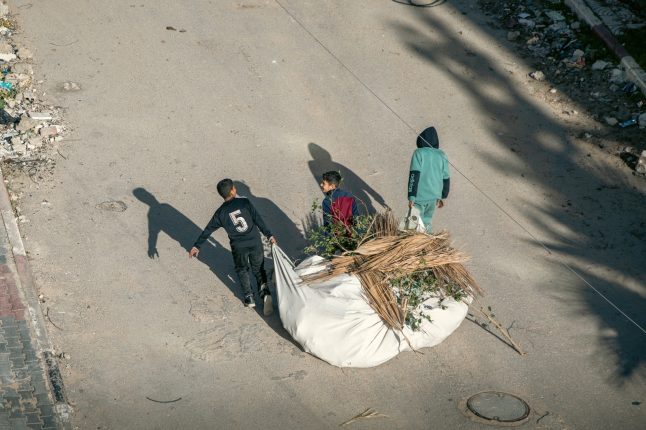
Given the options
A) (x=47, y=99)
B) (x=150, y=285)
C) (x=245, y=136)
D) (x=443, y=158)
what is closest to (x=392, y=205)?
(x=443, y=158)

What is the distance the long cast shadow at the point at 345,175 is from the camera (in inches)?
410

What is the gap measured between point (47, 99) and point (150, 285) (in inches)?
164

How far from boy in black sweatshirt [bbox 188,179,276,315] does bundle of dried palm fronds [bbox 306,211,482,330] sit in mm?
741

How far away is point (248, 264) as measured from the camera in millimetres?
8555

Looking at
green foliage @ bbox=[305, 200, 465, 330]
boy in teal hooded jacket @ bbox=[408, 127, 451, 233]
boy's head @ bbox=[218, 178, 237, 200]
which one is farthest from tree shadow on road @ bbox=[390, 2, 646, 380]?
boy's head @ bbox=[218, 178, 237, 200]

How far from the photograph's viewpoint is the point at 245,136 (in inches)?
443

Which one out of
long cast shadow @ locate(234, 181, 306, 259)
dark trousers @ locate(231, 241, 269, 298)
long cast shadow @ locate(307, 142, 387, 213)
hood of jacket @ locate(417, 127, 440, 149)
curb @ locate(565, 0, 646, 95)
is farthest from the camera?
curb @ locate(565, 0, 646, 95)

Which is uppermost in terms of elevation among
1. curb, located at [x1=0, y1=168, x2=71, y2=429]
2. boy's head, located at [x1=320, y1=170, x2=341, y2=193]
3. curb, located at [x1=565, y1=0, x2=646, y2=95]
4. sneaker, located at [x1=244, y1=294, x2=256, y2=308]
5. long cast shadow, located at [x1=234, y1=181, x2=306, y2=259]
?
curb, located at [x1=565, y1=0, x2=646, y2=95]

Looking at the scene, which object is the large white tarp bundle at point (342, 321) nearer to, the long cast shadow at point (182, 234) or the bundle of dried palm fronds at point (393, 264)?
the bundle of dried palm fronds at point (393, 264)

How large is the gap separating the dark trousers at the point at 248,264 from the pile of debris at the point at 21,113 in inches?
148

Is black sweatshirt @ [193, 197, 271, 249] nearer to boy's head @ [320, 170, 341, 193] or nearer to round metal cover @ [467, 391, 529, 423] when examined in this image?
boy's head @ [320, 170, 341, 193]

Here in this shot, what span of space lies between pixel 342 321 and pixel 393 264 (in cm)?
78

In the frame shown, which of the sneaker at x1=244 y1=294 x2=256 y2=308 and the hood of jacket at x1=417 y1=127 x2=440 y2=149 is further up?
the hood of jacket at x1=417 y1=127 x2=440 y2=149

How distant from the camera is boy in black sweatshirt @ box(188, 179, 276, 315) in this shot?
8109 mm
